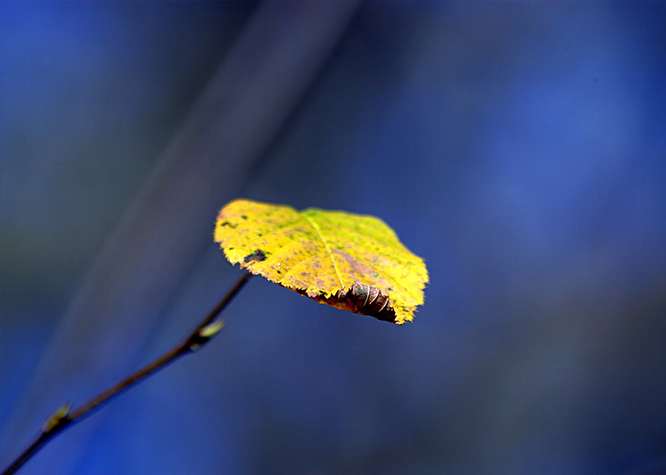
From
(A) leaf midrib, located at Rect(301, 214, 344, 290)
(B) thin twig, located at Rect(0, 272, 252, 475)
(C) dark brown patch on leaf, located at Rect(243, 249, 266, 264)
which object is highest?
(A) leaf midrib, located at Rect(301, 214, 344, 290)

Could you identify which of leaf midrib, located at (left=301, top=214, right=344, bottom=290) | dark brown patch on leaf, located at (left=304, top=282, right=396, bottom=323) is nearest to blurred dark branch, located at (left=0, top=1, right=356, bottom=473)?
leaf midrib, located at (left=301, top=214, right=344, bottom=290)

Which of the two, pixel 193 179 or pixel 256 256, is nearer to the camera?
pixel 256 256

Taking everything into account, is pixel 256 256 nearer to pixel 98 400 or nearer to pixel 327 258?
pixel 327 258

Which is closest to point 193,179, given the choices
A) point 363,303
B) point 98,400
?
point 98,400

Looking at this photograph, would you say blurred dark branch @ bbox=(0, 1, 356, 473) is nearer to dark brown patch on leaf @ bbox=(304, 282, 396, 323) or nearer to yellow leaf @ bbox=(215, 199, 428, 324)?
yellow leaf @ bbox=(215, 199, 428, 324)

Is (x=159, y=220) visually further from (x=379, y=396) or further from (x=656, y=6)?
(x=656, y=6)

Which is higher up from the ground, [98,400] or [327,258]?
[327,258]

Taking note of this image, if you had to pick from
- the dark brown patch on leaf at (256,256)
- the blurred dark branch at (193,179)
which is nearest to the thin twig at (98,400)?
the dark brown patch on leaf at (256,256)

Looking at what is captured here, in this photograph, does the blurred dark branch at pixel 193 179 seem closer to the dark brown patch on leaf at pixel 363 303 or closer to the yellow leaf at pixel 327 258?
the yellow leaf at pixel 327 258
